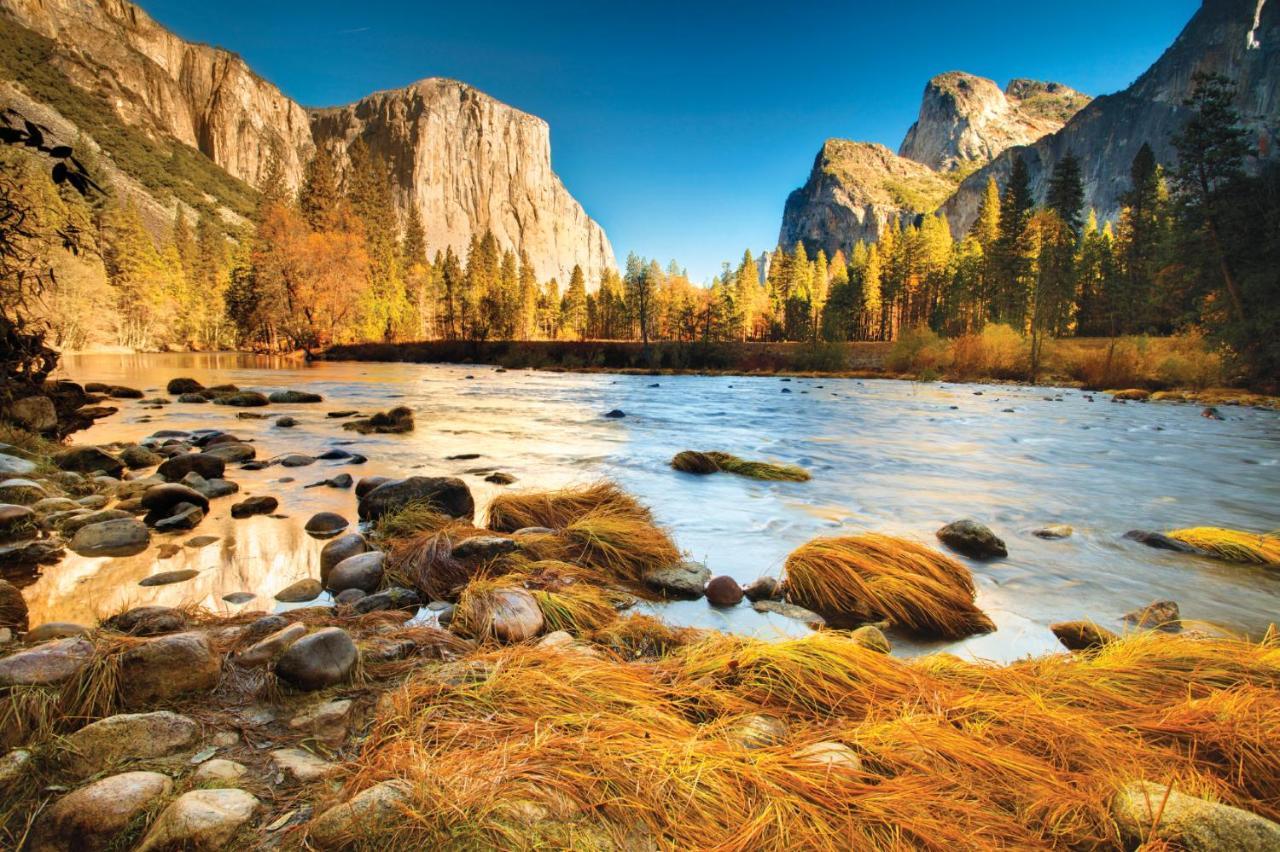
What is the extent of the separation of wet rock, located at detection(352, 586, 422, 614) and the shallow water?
638 millimetres

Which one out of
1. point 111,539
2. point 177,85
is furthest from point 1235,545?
point 177,85

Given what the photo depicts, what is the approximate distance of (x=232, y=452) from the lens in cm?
747

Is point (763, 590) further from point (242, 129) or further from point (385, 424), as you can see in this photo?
point (242, 129)

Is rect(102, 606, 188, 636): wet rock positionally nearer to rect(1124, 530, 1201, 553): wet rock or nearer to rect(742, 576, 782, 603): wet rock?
rect(742, 576, 782, 603): wet rock

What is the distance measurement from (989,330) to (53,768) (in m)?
40.8

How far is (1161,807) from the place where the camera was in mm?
1434

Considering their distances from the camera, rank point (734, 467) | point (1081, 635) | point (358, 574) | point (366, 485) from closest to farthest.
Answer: point (1081, 635) < point (358, 574) < point (366, 485) < point (734, 467)

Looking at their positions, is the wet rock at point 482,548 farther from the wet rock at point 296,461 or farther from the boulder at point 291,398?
the boulder at point 291,398

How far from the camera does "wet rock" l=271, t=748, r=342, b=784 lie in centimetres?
167

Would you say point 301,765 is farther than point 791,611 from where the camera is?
No

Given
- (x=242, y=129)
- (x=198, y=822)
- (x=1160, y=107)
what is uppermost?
(x=242, y=129)

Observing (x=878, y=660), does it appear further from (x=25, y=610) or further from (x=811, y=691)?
(x=25, y=610)

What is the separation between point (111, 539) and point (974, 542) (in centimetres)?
695

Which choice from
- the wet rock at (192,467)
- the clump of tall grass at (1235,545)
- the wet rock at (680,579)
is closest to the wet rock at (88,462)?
the wet rock at (192,467)
